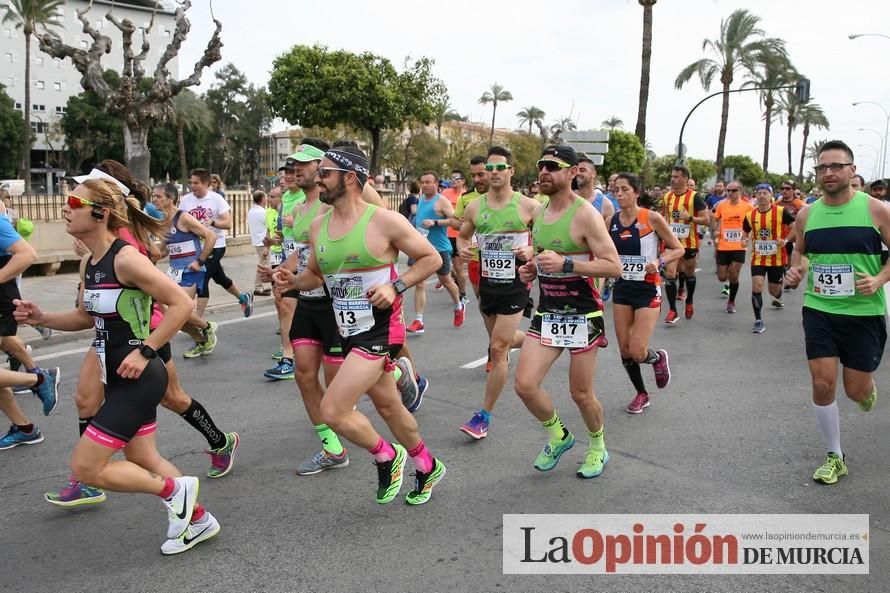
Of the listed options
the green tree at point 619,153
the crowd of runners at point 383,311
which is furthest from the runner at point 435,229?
the green tree at point 619,153

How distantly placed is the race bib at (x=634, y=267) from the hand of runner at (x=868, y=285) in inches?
77.9

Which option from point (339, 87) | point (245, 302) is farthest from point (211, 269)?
point (339, 87)

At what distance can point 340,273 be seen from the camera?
4031 mm

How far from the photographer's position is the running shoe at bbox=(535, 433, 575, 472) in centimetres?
476

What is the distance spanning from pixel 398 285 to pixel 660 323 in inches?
291

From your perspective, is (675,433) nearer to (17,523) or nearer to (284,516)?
(284,516)

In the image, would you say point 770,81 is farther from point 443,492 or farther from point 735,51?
point 443,492

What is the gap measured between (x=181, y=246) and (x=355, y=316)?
454cm

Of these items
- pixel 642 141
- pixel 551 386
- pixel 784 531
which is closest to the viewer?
pixel 784 531

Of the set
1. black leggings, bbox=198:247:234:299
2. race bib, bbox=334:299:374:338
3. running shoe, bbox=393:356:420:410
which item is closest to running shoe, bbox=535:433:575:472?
running shoe, bbox=393:356:420:410

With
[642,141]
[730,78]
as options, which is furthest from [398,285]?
[730,78]

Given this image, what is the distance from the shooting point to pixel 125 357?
11.6 ft

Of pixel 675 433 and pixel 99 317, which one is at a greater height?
pixel 99 317

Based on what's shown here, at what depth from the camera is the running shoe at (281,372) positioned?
7211 millimetres
